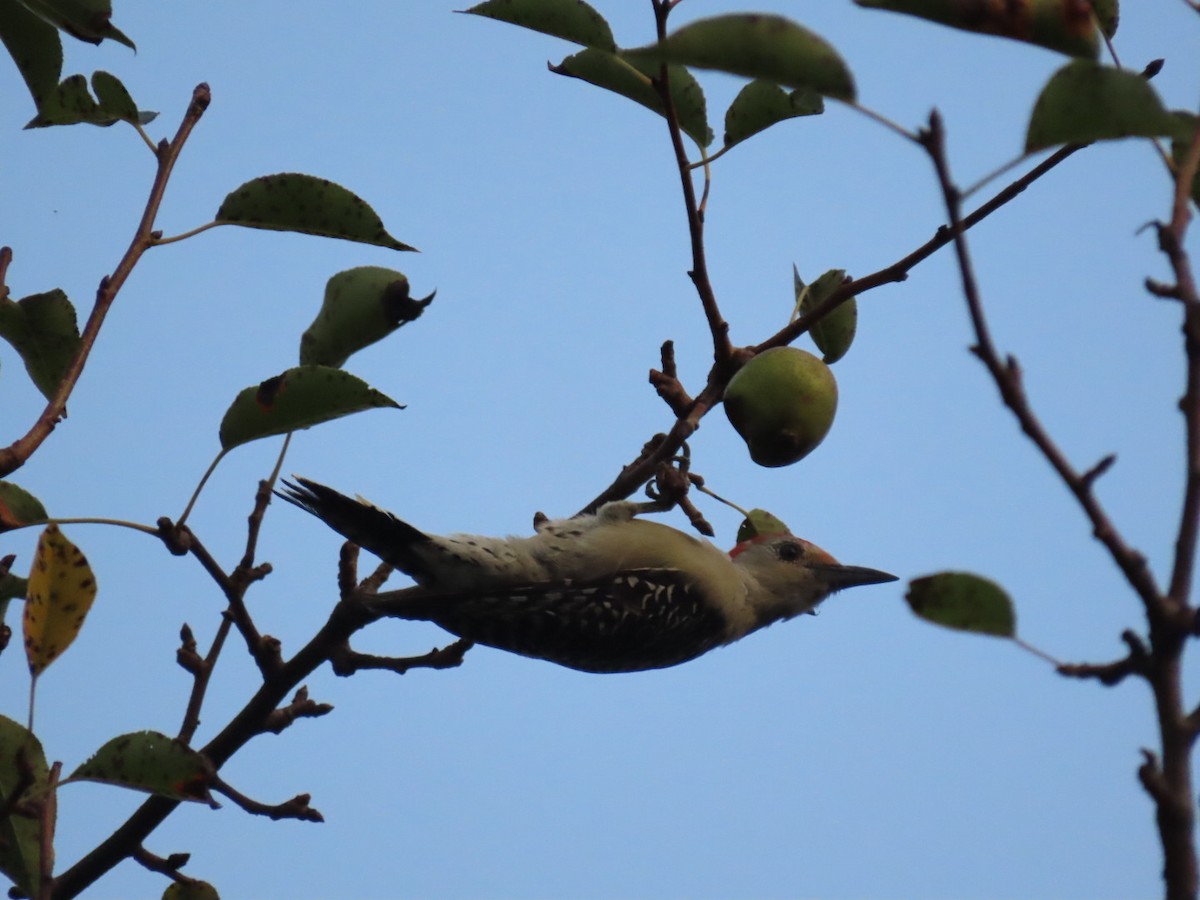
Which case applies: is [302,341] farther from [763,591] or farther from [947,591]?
[763,591]

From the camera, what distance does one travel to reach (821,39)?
2057mm

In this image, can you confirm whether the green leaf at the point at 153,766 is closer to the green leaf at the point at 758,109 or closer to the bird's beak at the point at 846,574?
the green leaf at the point at 758,109

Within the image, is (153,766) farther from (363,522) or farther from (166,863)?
(363,522)

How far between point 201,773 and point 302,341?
1104 mm

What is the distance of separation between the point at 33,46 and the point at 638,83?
5.54 feet

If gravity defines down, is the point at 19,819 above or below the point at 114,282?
below

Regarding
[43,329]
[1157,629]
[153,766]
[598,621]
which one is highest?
[598,621]

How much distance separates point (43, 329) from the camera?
339cm

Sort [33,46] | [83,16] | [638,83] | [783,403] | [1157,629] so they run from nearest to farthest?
1. [1157,629]
2. [83,16]
3. [33,46]
4. [638,83]
5. [783,403]

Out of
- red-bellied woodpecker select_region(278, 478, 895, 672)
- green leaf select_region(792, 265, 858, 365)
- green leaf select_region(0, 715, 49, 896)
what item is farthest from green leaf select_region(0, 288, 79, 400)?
green leaf select_region(792, 265, 858, 365)

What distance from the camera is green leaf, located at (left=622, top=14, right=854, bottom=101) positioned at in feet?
6.66

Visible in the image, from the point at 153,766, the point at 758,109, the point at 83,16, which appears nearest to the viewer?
the point at 153,766

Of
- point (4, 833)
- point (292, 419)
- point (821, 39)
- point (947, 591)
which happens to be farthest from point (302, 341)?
point (947, 591)

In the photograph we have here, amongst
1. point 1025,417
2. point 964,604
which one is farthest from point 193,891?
point 1025,417
